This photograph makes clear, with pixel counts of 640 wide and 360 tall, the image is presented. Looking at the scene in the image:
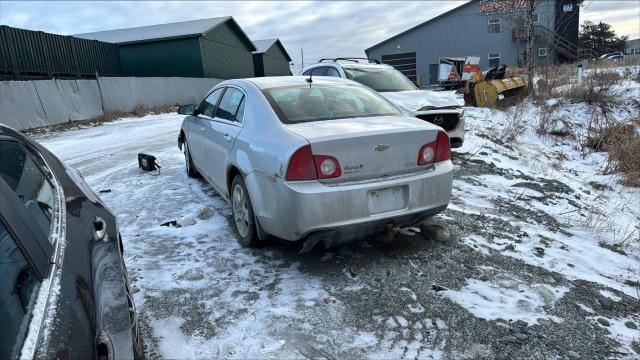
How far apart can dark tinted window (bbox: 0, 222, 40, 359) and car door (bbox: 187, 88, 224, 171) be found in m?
3.83

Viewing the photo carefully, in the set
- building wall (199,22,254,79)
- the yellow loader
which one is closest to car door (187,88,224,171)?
the yellow loader

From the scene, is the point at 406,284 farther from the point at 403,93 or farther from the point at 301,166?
the point at 403,93

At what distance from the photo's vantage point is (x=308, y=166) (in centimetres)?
336

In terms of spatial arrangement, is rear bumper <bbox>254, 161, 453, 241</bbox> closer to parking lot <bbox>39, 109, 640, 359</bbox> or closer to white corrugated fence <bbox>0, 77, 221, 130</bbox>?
Answer: parking lot <bbox>39, 109, 640, 359</bbox>

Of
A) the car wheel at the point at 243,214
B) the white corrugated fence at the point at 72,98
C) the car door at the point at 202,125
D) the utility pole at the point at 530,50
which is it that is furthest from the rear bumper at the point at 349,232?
the utility pole at the point at 530,50

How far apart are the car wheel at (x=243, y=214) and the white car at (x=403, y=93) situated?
3974 mm

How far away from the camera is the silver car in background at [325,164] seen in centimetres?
338

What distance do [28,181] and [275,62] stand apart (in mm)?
47388

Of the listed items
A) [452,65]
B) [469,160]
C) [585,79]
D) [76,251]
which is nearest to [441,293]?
[76,251]

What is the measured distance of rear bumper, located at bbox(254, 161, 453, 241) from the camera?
→ 3336 millimetres

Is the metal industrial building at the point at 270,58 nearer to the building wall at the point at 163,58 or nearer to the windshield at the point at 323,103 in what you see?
the building wall at the point at 163,58

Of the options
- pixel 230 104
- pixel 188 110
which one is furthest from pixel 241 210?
pixel 188 110

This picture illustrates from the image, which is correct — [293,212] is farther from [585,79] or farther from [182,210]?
[585,79]

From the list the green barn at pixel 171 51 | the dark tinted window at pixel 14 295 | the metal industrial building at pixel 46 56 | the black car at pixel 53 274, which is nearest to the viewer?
the dark tinted window at pixel 14 295
